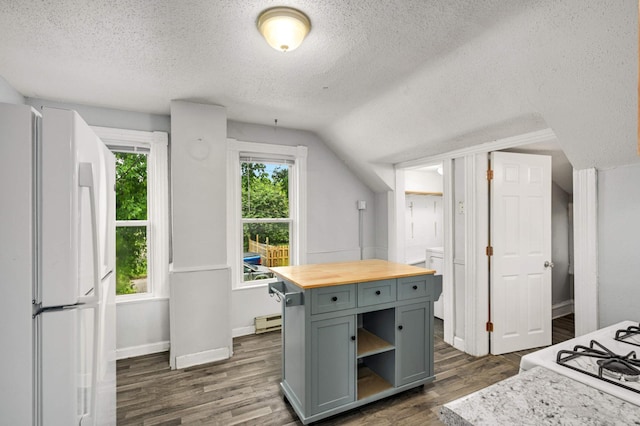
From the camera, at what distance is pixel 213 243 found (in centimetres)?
321

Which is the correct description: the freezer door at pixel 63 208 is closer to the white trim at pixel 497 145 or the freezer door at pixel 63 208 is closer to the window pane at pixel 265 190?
the window pane at pixel 265 190

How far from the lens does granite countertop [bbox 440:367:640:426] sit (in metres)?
0.86

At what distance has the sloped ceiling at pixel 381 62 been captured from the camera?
1696 mm

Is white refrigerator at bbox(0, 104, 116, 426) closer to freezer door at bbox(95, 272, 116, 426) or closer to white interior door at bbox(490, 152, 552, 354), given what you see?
freezer door at bbox(95, 272, 116, 426)

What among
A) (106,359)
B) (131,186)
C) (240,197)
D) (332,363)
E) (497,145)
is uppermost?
(497,145)

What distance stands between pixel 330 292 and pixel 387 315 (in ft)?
2.04

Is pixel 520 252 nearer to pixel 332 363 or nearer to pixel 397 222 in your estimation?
pixel 397 222

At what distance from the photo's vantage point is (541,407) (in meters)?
0.92

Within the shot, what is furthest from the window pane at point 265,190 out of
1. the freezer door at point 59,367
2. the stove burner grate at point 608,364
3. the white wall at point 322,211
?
the stove burner grate at point 608,364

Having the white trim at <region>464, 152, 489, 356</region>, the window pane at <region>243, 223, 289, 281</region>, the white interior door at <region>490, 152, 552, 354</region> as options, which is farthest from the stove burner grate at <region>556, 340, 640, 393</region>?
the window pane at <region>243, 223, 289, 281</region>

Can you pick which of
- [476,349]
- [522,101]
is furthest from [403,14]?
[476,349]

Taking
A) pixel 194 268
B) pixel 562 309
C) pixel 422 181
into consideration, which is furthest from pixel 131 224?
pixel 562 309

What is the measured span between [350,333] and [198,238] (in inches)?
71.0

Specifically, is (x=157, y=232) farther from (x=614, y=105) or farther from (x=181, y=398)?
(x=614, y=105)
